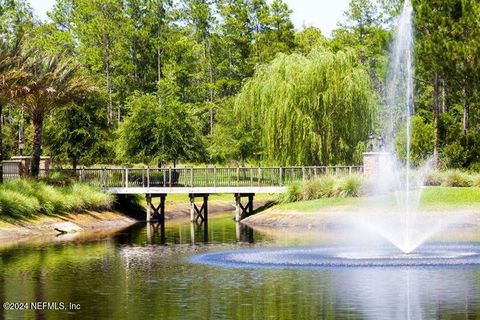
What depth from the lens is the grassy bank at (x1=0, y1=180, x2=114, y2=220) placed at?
152 ft

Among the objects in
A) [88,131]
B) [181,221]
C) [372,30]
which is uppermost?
[372,30]

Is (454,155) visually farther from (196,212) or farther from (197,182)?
(196,212)

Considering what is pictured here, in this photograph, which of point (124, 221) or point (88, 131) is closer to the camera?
point (124, 221)

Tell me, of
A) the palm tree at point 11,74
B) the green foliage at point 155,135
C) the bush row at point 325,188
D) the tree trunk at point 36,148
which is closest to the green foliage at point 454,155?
the bush row at point 325,188

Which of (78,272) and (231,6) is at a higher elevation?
(231,6)

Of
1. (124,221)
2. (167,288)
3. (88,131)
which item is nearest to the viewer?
(167,288)

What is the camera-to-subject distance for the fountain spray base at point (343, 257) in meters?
29.9

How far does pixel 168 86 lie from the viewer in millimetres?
74250

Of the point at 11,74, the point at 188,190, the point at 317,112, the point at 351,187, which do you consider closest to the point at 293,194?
the point at 351,187

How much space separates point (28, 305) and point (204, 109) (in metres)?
79.1

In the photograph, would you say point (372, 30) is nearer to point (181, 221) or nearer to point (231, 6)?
point (231, 6)

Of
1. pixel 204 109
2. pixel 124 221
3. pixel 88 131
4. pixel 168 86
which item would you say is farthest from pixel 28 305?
pixel 204 109

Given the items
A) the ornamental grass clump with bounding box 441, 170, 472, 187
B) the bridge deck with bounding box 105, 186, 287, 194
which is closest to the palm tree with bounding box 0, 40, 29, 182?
the bridge deck with bounding box 105, 186, 287, 194

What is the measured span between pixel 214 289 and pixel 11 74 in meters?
27.8
